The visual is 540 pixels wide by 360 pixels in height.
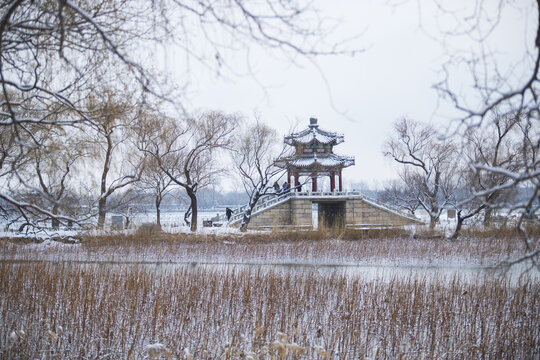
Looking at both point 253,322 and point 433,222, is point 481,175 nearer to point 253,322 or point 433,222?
point 253,322

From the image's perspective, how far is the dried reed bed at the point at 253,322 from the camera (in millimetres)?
4617

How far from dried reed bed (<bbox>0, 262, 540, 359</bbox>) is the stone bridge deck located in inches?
630

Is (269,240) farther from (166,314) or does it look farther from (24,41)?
(24,41)

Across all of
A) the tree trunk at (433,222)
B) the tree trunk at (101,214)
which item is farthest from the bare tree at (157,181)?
the tree trunk at (433,222)

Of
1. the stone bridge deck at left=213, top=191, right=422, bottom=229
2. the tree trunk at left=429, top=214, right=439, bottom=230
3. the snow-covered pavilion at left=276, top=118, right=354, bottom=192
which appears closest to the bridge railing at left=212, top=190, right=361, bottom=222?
the stone bridge deck at left=213, top=191, right=422, bottom=229

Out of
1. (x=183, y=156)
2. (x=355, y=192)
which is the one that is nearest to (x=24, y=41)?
(x=183, y=156)

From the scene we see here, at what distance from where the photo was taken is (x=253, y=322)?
557 centimetres

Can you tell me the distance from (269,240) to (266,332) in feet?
34.1

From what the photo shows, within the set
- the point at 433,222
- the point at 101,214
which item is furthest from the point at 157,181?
the point at 101,214

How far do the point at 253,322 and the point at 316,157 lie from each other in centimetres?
2117

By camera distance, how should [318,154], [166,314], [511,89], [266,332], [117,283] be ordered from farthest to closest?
[318,154] → [117,283] → [166,314] → [266,332] → [511,89]

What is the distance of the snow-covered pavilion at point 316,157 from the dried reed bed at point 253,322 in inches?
740

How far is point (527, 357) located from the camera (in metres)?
4.71

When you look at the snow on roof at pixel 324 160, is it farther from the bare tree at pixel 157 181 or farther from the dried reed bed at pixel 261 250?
the dried reed bed at pixel 261 250
